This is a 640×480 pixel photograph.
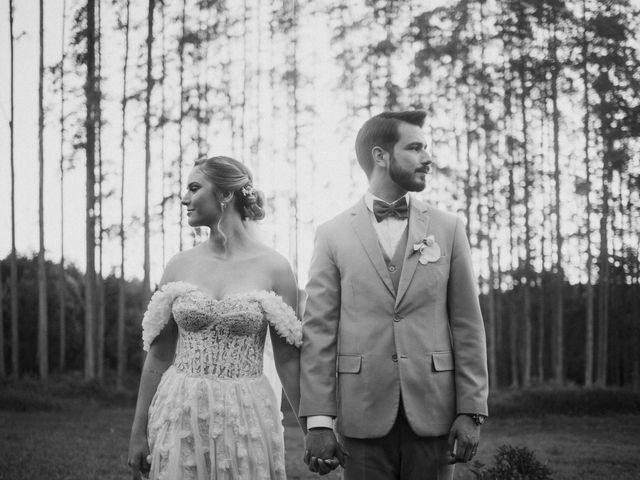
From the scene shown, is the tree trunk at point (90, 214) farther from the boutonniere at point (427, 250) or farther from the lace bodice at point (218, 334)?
the boutonniere at point (427, 250)

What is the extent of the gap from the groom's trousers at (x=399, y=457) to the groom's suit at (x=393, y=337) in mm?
60

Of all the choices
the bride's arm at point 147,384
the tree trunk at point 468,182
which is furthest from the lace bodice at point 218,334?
the tree trunk at point 468,182

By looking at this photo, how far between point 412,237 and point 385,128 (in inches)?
20.3

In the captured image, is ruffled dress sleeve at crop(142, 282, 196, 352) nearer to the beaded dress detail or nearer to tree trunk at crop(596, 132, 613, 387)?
the beaded dress detail

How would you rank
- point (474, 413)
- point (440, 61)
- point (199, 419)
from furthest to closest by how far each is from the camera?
point (440, 61) < point (199, 419) < point (474, 413)

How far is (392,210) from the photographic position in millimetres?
3148

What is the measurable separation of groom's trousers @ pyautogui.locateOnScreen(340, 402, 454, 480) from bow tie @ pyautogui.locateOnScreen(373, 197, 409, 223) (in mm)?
847

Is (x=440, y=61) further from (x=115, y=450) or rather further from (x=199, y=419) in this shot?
(x=199, y=419)

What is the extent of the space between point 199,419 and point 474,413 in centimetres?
140

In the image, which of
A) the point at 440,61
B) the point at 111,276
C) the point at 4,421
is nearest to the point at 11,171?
the point at 4,421

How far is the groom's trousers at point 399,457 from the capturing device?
2.82m

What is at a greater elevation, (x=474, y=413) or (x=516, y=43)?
(x=516, y=43)

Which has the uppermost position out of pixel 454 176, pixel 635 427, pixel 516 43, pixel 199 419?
pixel 516 43

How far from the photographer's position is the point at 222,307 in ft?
11.6
